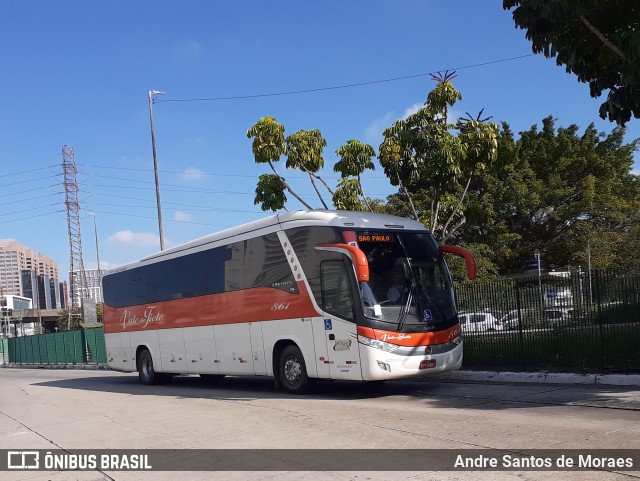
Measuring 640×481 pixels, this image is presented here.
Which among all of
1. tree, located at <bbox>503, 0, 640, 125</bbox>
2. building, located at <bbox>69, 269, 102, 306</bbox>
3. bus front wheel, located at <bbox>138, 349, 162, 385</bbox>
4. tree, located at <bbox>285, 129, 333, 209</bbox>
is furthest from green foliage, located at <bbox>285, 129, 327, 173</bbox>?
building, located at <bbox>69, 269, 102, 306</bbox>

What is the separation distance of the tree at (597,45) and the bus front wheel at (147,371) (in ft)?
46.7

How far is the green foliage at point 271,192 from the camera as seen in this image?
62.6 feet

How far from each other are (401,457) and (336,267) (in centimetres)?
564

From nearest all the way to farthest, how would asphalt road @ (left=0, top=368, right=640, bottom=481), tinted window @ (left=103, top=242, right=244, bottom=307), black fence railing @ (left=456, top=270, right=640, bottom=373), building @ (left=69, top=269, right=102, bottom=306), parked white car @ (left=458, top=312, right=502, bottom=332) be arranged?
1. asphalt road @ (left=0, top=368, right=640, bottom=481)
2. black fence railing @ (left=456, top=270, right=640, bottom=373)
3. parked white car @ (left=458, top=312, right=502, bottom=332)
4. tinted window @ (left=103, top=242, right=244, bottom=307)
5. building @ (left=69, top=269, right=102, bottom=306)

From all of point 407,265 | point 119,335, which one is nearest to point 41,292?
point 119,335

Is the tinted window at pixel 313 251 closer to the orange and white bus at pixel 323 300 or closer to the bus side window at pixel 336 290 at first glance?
the orange and white bus at pixel 323 300

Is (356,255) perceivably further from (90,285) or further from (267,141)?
(90,285)

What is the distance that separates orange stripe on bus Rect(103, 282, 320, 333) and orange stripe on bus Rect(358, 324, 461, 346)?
1.40m

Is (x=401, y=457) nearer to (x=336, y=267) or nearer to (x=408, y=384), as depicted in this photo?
(x=336, y=267)

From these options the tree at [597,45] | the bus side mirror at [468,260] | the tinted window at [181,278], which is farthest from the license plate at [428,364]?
the tree at [597,45]

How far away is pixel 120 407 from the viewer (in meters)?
14.0

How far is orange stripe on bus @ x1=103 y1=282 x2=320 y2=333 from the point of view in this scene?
44.9ft

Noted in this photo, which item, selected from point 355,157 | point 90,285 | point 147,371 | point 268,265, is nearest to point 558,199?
point 355,157

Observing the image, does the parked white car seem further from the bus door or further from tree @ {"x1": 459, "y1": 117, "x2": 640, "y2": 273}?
tree @ {"x1": 459, "y1": 117, "x2": 640, "y2": 273}
